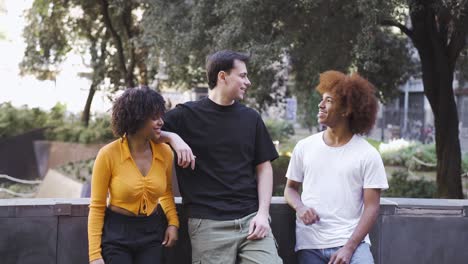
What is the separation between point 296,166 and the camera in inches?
149

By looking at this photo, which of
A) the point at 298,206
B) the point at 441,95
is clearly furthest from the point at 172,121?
the point at 441,95

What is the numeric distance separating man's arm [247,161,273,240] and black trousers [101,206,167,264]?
0.55 m

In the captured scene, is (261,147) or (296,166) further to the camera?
(296,166)

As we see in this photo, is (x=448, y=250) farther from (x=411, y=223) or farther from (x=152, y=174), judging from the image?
(x=152, y=174)

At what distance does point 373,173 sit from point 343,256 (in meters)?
0.50

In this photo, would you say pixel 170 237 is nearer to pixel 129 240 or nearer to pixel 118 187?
pixel 129 240

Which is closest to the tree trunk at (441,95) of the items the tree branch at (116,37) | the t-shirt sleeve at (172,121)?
the t-shirt sleeve at (172,121)

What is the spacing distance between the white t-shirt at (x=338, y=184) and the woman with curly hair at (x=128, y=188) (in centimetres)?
91

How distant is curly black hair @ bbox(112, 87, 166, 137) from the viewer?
Result: 332cm

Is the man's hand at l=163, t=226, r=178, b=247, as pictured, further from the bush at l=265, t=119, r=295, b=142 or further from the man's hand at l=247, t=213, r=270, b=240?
the bush at l=265, t=119, r=295, b=142

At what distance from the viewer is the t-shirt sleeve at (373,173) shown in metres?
3.46

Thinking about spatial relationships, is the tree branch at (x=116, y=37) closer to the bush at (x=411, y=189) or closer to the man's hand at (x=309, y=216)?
the bush at (x=411, y=189)

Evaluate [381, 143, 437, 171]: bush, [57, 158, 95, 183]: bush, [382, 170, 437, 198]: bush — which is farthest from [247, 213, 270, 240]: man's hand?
[381, 143, 437, 171]: bush

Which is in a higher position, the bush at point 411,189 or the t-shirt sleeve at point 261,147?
the t-shirt sleeve at point 261,147
